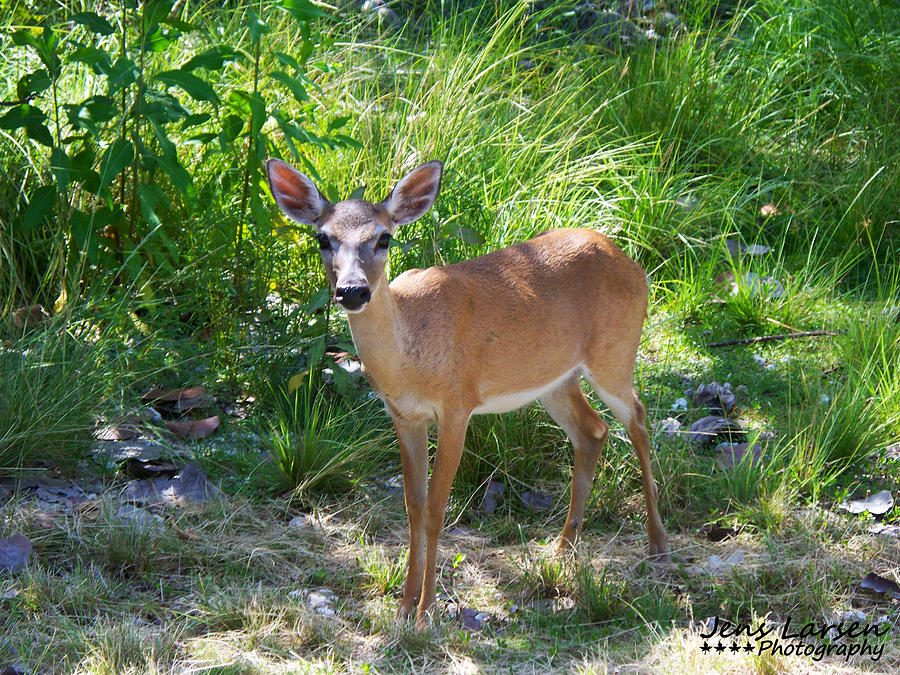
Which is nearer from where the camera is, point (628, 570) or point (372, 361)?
point (372, 361)

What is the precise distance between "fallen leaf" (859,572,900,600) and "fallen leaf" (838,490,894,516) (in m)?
0.53

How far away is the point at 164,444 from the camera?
4848mm

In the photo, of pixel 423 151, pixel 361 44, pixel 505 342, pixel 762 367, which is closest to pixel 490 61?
pixel 361 44

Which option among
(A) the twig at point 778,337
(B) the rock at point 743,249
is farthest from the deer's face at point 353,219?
(B) the rock at point 743,249

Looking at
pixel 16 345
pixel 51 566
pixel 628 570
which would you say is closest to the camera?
pixel 51 566

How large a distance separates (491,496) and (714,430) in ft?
3.93

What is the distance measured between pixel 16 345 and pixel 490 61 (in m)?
4.00

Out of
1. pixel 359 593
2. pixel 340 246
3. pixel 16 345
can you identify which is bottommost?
pixel 359 593

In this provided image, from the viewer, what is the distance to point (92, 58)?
4.75 m

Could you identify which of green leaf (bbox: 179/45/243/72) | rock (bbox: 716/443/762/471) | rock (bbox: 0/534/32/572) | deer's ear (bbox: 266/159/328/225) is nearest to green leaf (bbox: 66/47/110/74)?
green leaf (bbox: 179/45/243/72)

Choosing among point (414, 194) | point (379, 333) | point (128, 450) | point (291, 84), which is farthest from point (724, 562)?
point (291, 84)

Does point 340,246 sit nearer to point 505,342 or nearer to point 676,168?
point 505,342

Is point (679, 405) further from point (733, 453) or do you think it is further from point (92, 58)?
point (92, 58)

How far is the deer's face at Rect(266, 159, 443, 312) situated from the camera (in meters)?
3.52
